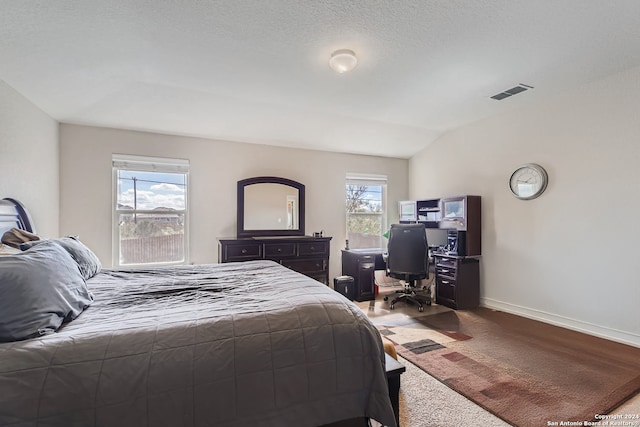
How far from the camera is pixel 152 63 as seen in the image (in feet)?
8.66

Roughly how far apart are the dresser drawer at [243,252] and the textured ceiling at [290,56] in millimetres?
1608

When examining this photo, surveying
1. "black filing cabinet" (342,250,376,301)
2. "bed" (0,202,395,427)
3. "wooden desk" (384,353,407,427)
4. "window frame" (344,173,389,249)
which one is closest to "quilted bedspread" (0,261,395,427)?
"bed" (0,202,395,427)

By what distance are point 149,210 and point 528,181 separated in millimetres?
4810

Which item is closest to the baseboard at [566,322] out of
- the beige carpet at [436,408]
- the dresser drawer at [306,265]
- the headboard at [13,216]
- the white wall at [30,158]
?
the beige carpet at [436,408]

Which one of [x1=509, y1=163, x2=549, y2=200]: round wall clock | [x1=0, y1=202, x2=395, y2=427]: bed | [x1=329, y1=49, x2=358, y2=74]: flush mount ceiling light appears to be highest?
[x1=329, y1=49, x2=358, y2=74]: flush mount ceiling light

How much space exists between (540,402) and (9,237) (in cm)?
370

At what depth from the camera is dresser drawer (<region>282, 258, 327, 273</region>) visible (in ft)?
13.8

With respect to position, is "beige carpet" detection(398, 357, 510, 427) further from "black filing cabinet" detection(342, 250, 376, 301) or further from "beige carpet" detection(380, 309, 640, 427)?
"black filing cabinet" detection(342, 250, 376, 301)

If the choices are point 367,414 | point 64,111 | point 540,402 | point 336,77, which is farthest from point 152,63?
point 540,402

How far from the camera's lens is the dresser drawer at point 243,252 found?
3.92 metres

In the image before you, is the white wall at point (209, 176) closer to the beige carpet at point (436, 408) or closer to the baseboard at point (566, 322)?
the baseboard at point (566, 322)

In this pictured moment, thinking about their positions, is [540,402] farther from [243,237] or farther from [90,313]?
[243,237]

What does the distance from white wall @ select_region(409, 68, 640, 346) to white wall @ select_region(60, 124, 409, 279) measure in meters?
1.87

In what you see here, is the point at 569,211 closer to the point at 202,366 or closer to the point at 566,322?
the point at 566,322
